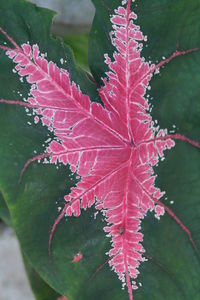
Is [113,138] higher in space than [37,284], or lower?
higher

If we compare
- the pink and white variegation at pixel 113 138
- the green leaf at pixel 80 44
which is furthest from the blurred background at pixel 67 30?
the pink and white variegation at pixel 113 138

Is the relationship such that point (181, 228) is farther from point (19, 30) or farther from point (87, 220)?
point (19, 30)

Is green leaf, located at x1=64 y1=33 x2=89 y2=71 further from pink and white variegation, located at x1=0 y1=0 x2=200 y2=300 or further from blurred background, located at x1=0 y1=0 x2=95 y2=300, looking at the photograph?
pink and white variegation, located at x1=0 y1=0 x2=200 y2=300

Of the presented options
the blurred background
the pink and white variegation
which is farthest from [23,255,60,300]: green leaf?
A: the blurred background

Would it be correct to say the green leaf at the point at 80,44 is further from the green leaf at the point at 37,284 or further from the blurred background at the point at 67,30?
the green leaf at the point at 37,284

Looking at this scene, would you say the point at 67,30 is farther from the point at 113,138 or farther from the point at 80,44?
the point at 113,138

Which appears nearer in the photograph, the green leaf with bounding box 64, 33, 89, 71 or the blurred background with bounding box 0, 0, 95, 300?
the blurred background with bounding box 0, 0, 95, 300

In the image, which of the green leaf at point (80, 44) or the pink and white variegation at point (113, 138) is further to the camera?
the green leaf at point (80, 44)

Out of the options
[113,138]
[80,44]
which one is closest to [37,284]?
[113,138]
